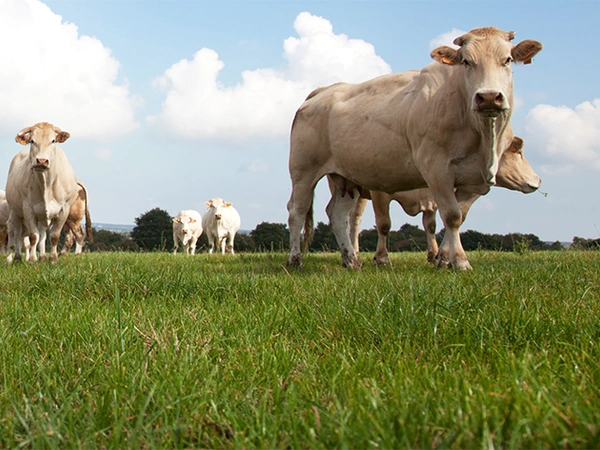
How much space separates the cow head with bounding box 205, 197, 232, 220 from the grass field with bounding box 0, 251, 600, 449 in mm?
20160

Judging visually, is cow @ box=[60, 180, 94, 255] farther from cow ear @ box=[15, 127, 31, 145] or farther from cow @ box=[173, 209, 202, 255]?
cow @ box=[173, 209, 202, 255]

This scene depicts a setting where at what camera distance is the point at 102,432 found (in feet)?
5.79

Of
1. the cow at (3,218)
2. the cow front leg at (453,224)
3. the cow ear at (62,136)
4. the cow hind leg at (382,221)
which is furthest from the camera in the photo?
the cow at (3,218)

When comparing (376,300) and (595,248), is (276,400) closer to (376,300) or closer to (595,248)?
(376,300)

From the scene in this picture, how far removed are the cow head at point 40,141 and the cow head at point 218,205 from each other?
543 inches

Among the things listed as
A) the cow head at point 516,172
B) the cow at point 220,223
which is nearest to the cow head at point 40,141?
the cow head at point 516,172

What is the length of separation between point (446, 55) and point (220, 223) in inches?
763

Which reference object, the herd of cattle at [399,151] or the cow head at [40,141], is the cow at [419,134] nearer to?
the herd of cattle at [399,151]

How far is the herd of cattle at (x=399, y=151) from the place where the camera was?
250 inches

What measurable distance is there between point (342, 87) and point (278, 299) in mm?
5543

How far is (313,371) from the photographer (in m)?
2.31

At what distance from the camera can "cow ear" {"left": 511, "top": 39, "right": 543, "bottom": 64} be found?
6336 mm

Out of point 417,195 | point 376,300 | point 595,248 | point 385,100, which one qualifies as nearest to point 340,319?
point 376,300

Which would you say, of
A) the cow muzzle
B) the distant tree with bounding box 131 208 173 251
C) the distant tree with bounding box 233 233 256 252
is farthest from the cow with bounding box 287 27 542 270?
the distant tree with bounding box 131 208 173 251
